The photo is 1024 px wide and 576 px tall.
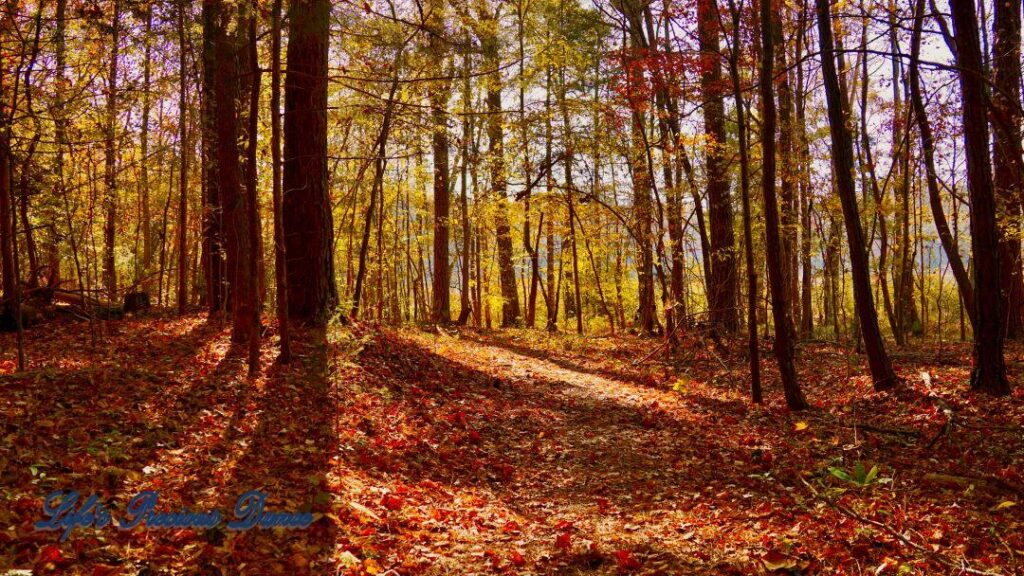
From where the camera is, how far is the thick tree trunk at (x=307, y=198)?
31.3ft

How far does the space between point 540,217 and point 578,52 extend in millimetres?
8568

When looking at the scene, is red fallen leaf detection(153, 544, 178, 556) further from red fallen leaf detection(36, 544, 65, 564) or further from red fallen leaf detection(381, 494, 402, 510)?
red fallen leaf detection(381, 494, 402, 510)

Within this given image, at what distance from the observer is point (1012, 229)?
10.9 meters

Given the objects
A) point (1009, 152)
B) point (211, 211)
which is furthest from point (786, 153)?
point (211, 211)

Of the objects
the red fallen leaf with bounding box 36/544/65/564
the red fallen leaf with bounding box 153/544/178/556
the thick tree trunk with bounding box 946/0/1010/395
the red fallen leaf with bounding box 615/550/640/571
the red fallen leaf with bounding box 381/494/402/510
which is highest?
the thick tree trunk with bounding box 946/0/1010/395

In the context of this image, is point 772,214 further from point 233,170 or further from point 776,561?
point 233,170

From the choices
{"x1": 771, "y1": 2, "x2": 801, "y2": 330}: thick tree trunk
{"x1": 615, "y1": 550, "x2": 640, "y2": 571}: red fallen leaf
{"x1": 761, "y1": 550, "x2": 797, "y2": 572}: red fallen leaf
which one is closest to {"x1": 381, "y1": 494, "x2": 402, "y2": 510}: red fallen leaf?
{"x1": 615, "y1": 550, "x2": 640, "y2": 571}: red fallen leaf

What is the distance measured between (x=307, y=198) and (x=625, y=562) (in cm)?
759

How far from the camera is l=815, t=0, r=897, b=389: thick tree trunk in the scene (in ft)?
28.0

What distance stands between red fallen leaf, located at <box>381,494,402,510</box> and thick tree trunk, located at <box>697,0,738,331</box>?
32.5ft

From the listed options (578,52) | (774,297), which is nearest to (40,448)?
(774,297)

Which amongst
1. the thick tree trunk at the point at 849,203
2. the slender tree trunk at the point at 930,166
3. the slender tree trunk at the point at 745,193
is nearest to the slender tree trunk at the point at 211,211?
the slender tree trunk at the point at 745,193

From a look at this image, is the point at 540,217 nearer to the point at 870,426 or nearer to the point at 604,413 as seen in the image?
the point at 604,413

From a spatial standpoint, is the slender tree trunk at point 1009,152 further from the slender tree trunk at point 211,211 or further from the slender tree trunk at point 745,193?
the slender tree trunk at point 211,211
